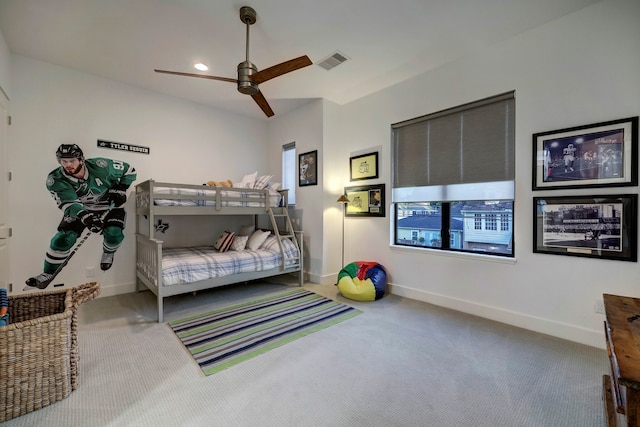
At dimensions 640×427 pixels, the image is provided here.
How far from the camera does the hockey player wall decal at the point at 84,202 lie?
3.19m

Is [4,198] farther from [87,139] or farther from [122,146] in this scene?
[122,146]

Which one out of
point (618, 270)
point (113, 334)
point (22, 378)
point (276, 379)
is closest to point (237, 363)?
point (276, 379)

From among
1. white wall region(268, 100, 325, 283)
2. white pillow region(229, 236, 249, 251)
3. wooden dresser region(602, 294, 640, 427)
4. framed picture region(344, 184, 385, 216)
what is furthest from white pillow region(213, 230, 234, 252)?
wooden dresser region(602, 294, 640, 427)

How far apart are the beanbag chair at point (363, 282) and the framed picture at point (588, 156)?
1.86 metres

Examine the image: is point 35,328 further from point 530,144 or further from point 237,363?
point 530,144

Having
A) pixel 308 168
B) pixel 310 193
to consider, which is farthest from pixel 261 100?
pixel 310 193

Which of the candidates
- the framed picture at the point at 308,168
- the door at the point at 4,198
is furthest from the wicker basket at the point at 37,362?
the framed picture at the point at 308,168

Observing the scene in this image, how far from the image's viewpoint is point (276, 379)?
5.85 feet

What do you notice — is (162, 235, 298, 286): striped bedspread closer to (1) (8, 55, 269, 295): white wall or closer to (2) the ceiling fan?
(1) (8, 55, 269, 295): white wall

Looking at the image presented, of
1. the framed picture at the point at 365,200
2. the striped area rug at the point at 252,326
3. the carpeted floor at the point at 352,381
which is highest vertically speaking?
the framed picture at the point at 365,200

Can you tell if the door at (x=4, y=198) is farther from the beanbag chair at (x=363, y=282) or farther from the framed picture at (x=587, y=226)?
the framed picture at (x=587, y=226)

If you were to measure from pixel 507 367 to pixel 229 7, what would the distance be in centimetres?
350

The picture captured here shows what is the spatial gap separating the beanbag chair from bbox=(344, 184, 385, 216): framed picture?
770 millimetres

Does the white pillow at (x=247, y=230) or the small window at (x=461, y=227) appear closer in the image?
the small window at (x=461, y=227)
